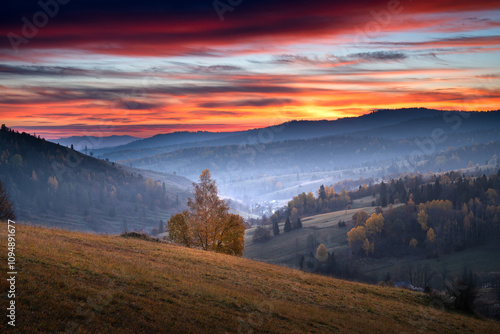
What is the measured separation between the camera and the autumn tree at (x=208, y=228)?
5584cm

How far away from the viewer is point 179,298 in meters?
19.6

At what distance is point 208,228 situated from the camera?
56.1 meters

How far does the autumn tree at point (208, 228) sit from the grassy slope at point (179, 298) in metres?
20.7

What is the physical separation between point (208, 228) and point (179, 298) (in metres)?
36.7

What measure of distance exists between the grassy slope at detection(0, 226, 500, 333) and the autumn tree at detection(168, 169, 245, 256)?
20698mm

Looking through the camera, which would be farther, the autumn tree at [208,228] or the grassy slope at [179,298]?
the autumn tree at [208,228]

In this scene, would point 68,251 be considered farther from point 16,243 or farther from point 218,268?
point 218,268

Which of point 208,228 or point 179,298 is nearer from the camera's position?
point 179,298

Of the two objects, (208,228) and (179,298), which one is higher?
(179,298)

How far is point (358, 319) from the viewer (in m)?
23.4

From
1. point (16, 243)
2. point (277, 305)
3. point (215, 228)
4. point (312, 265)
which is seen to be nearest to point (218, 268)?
point (277, 305)

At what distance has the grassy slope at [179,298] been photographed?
49.0ft

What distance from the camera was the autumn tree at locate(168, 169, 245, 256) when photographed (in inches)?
2199

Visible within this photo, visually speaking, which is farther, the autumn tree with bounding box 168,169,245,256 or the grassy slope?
the autumn tree with bounding box 168,169,245,256
